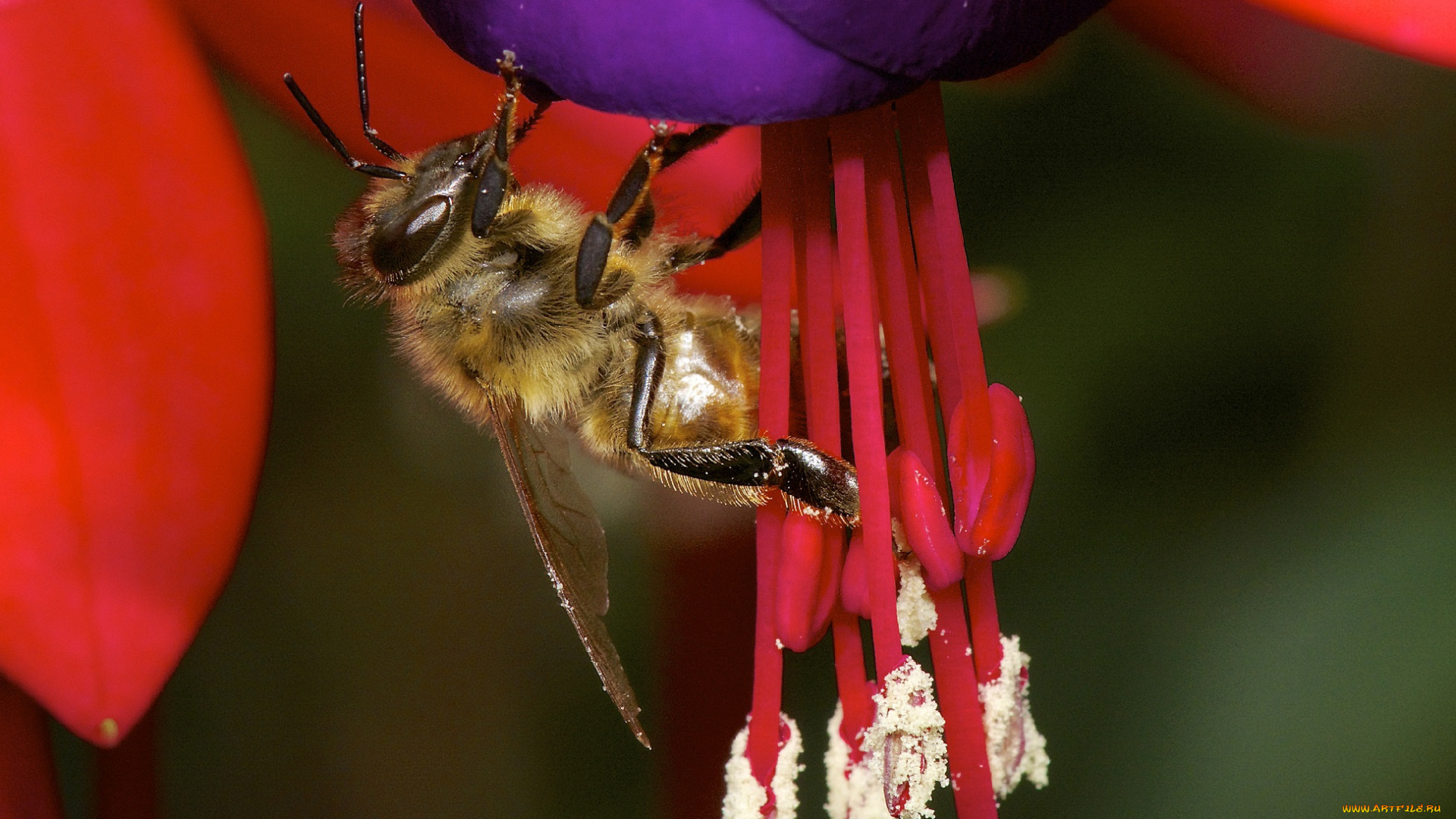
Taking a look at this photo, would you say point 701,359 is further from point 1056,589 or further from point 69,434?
point 1056,589

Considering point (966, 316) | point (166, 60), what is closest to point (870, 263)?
point (966, 316)

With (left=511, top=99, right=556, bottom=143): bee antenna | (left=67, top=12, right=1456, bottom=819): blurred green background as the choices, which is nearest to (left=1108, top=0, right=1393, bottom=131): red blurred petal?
(left=67, top=12, right=1456, bottom=819): blurred green background

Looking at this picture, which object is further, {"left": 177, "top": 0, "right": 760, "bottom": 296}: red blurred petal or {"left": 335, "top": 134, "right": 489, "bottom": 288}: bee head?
{"left": 177, "top": 0, "right": 760, "bottom": 296}: red blurred petal

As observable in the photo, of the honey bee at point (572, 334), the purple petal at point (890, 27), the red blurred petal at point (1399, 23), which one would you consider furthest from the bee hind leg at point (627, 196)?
the red blurred petal at point (1399, 23)

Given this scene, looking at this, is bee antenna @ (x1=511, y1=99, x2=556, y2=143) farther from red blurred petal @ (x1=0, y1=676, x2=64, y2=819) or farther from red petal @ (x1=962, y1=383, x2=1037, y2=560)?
red blurred petal @ (x1=0, y1=676, x2=64, y2=819)

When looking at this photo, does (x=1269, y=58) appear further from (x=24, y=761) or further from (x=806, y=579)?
(x=24, y=761)
